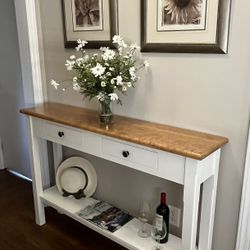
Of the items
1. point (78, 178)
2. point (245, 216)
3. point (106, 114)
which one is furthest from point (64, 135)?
point (245, 216)

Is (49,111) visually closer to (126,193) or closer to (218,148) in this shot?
(126,193)

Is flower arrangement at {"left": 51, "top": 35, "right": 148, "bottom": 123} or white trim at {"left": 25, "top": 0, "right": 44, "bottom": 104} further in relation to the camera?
white trim at {"left": 25, "top": 0, "right": 44, "bottom": 104}

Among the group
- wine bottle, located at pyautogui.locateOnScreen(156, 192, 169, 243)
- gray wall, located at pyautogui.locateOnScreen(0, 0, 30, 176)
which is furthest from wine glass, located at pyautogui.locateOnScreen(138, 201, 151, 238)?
gray wall, located at pyautogui.locateOnScreen(0, 0, 30, 176)

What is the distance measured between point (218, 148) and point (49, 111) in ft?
3.87

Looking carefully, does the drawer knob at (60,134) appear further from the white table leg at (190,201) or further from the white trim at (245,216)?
the white trim at (245,216)

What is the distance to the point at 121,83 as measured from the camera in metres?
1.60

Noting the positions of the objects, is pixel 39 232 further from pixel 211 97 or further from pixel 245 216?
pixel 211 97

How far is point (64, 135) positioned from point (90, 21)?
0.75 metres

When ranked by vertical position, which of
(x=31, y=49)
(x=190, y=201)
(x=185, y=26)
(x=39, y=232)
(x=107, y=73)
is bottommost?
(x=39, y=232)

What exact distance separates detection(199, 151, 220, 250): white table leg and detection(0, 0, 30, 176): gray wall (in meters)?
1.95

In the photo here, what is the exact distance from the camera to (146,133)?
5.11 feet

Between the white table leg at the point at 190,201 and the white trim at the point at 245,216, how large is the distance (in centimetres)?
27

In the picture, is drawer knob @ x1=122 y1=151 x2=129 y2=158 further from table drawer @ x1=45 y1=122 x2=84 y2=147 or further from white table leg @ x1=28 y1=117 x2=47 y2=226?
white table leg @ x1=28 y1=117 x2=47 y2=226

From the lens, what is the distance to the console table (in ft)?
4.49
